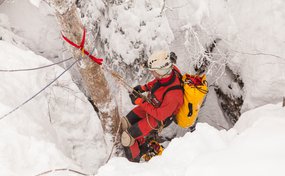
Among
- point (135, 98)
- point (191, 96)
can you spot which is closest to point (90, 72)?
point (135, 98)

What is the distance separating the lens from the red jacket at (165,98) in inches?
178

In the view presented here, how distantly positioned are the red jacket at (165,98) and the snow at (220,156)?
128cm

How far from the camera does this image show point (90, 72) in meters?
4.20

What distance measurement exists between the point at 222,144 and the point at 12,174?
232cm

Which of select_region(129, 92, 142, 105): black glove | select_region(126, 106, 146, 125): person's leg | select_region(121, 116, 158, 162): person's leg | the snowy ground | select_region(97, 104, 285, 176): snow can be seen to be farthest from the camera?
select_region(126, 106, 146, 125): person's leg

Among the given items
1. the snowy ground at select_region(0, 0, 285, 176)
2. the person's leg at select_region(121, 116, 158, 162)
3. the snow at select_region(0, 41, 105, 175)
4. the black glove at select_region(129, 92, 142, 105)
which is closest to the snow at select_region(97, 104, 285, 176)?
the snowy ground at select_region(0, 0, 285, 176)

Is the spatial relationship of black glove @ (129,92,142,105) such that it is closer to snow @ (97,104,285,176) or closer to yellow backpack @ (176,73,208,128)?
yellow backpack @ (176,73,208,128)

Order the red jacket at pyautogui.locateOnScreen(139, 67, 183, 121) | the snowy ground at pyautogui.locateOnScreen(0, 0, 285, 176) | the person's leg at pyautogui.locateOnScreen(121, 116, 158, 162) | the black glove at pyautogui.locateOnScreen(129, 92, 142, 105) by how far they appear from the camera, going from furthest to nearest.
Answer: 1. the person's leg at pyautogui.locateOnScreen(121, 116, 158, 162)
2. the black glove at pyautogui.locateOnScreen(129, 92, 142, 105)
3. the red jacket at pyautogui.locateOnScreen(139, 67, 183, 121)
4. the snowy ground at pyautogui.locateOnScreen(0, 0, 285, 176)

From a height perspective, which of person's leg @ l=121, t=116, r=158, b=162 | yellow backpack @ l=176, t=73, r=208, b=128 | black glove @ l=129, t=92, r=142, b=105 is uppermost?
black glove @ l=129, t=92, r=142, b=105

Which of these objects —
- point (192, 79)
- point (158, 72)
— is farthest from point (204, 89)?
point (158, 72)

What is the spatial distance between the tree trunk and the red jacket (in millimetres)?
609

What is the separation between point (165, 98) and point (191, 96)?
0.42 m

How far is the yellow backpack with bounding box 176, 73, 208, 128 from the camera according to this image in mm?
4569

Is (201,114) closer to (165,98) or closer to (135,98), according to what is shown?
A: (135,98)
